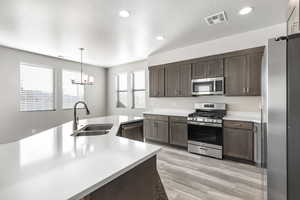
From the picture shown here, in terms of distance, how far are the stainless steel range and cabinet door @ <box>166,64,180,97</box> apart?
0.86 m

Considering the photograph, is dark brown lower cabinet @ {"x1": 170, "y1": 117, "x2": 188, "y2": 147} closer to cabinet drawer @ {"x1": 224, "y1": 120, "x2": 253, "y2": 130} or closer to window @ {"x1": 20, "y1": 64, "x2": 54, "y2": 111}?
cabinet drawer @ {"x1": 224, "y1": 120, "x2": 253, "y2": 130}

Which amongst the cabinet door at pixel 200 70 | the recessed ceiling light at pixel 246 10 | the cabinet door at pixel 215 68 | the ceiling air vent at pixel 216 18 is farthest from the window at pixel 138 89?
the recessed ceiling light at pixel 246 10

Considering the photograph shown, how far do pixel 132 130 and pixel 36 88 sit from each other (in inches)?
157

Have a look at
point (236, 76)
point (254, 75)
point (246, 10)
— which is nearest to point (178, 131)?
point (236, 76)

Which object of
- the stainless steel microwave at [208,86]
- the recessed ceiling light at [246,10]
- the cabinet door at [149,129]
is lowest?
the cabinet door at [149,129]

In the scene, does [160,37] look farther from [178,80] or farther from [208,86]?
[208,86]

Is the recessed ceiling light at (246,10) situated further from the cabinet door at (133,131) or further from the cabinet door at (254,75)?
the cabinet door at (133,131)

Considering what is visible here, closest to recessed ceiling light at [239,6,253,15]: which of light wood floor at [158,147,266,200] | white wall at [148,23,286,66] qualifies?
white wall at [148,23,286,66]

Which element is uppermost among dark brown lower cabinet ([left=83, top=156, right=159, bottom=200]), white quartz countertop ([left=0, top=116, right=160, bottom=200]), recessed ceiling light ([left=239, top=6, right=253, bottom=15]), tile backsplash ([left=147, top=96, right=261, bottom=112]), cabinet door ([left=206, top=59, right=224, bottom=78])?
recessed ceiling light ([left=239, top=6, right=253, bottom=15])

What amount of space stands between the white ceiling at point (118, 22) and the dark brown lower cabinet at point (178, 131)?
207 centimetres

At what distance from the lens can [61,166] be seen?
3.02 feet

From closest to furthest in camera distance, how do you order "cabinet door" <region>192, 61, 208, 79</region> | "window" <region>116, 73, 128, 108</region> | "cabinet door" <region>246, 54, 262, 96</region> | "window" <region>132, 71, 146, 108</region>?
1. "cabinet door" <region>246, 54, 262, 96</region>
2. "cabinet door" <region>192, 61, 208, 79</region>
3. "window" <region>132, 71, 146, 108</region>
4. "window" <region>116, 73, 128, 108</region>

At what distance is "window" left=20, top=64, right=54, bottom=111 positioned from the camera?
14.8ft

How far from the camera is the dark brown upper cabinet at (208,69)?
346 centimetres
